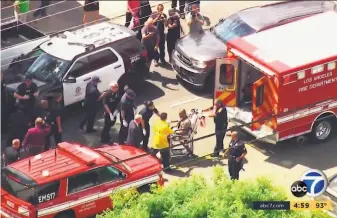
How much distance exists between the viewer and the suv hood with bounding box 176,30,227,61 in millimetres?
23062

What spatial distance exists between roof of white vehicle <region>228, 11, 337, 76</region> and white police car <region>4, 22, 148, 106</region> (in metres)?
3.10

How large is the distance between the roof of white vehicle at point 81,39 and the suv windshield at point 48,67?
134 mm

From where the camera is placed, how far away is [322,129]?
21109 mm

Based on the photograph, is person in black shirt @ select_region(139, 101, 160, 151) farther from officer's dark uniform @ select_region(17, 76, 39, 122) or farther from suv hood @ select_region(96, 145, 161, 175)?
officer's dark uniform @ select_region(17, 76, 39, 122)

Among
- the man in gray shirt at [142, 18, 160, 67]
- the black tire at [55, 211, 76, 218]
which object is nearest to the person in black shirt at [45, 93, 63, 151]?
the black tire at [55, 211, 76, 218]

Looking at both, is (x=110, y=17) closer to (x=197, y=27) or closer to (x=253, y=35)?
(x=197, y=27)

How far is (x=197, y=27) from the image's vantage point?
24.0m

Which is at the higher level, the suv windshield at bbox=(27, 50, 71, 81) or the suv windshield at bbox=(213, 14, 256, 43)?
the suv windshield at bbox=(213, 14, 256, 43)

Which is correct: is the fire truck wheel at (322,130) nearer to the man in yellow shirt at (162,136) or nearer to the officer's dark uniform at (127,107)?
the man in yellow shirt at (162,136)

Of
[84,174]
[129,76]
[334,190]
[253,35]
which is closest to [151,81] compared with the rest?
[129,76]

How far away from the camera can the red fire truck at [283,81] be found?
20.1 m

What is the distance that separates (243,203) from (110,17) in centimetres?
1565

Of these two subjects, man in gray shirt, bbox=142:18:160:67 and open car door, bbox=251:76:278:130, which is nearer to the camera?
open car door, bbox=251:76:278:130

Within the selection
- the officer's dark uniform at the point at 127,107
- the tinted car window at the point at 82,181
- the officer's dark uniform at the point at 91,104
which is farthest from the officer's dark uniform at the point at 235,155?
the officer's dark uniform at the point at 91,104
